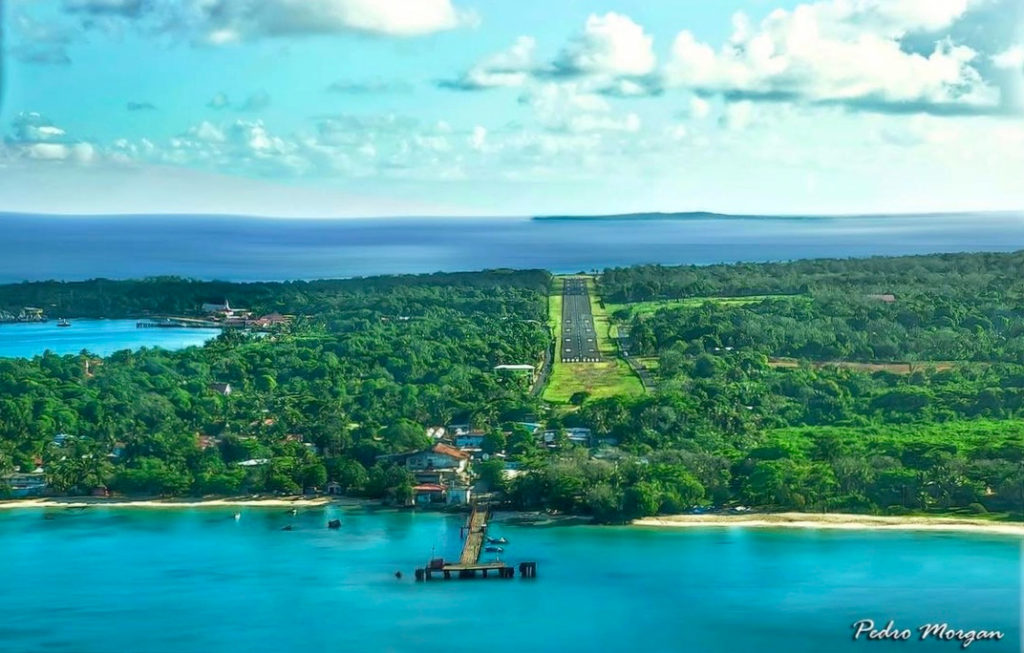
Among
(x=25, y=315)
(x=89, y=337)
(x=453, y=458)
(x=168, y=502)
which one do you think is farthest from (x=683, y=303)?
(x=168, y=502)

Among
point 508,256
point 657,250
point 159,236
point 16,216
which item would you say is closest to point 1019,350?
point 508,256

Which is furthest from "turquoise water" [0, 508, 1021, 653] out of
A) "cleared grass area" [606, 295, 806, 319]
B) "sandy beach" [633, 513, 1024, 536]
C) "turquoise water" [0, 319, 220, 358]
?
"cleared grass area" [606, 295, 806, 319]

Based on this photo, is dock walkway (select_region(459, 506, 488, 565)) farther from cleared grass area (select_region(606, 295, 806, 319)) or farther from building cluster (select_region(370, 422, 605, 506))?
cleared grass area (select_region(606, 295, 806, 319))

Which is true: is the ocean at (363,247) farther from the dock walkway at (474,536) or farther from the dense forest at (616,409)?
the dock walkway at (474,536)

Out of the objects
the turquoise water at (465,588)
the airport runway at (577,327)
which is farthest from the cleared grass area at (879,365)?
the turquoise water at (465,588)

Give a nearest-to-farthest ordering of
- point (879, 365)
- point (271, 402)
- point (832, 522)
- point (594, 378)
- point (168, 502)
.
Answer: point (832, 522) < point (168, 502) < point (271, 402) < point (594, 378) < point (879, 365)
